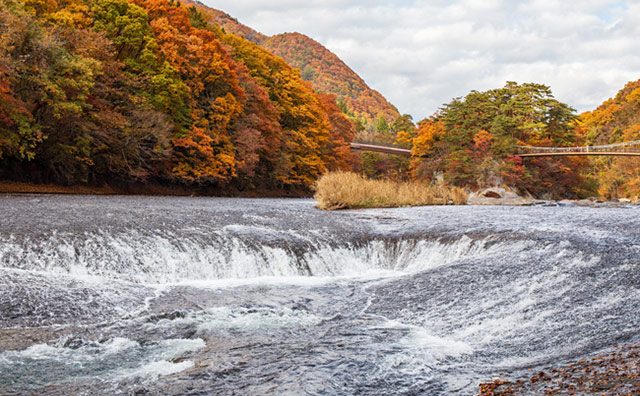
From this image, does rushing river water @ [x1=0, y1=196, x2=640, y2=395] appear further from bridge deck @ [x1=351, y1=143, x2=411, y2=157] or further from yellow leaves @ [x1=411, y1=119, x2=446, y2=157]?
bridge deck @ [x1=351, y1=143, x2=411, y2=157]

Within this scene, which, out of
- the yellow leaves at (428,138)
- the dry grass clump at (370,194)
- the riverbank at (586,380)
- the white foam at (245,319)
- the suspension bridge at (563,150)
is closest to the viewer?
the riverbank at (586,380)

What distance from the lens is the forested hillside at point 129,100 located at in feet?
62.5

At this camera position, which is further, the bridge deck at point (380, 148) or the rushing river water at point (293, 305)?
the bridge deck at point (380, 148)

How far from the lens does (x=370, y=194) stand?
22.1m

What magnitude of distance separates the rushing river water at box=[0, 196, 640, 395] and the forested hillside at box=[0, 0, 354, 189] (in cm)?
959

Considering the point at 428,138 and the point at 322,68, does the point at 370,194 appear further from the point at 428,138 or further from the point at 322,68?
the point at 322,68

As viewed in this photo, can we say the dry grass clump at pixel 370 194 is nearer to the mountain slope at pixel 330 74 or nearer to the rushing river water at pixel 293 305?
the rushing river water at pixel 293 305

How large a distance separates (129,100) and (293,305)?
68.6 ft

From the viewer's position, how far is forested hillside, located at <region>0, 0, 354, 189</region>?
1905cm

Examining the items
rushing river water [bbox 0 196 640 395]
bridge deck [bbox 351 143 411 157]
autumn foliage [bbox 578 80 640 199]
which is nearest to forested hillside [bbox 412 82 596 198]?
autumn foliage [bbox 578 80 640 199]

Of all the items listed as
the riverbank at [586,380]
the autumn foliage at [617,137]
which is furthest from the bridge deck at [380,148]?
the riverbank at [586,380]

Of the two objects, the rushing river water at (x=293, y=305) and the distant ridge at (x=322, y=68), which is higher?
the distant ridge at (x=322, y=68)

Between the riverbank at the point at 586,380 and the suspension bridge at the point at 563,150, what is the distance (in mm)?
38069

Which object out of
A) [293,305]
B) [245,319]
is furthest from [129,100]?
[245,319]
